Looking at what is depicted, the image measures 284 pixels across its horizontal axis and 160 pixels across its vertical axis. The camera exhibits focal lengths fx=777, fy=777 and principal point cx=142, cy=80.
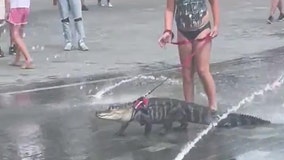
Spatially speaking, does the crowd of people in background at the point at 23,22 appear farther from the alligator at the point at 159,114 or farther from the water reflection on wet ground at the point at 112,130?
the alligator at the point at 159,114

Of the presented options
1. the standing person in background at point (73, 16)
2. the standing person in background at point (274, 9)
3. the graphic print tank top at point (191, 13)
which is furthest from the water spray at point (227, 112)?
the standing person in background at point (274, 9)

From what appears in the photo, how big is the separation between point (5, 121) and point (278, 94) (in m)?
3.29

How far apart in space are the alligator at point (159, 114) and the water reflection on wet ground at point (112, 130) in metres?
0.11

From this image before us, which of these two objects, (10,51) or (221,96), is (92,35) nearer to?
(10,51)

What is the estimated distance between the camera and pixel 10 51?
44.6 feet

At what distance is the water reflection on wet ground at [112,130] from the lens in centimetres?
669

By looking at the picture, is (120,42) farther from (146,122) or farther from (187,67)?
(146,122)

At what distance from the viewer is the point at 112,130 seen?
7594 millimetres

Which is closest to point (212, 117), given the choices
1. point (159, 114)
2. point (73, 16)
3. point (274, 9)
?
point (159, 114)

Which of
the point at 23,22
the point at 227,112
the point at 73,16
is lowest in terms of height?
the point at 73,16

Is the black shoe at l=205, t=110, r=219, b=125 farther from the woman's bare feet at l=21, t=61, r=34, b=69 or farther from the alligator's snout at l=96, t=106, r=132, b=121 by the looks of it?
the woman's bare feet at l=21, t=61, r=34, b=69

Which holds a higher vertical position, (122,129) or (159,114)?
(159,114)

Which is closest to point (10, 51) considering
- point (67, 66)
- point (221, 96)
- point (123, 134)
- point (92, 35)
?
point (67, 66)

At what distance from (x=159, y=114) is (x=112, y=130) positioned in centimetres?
69
